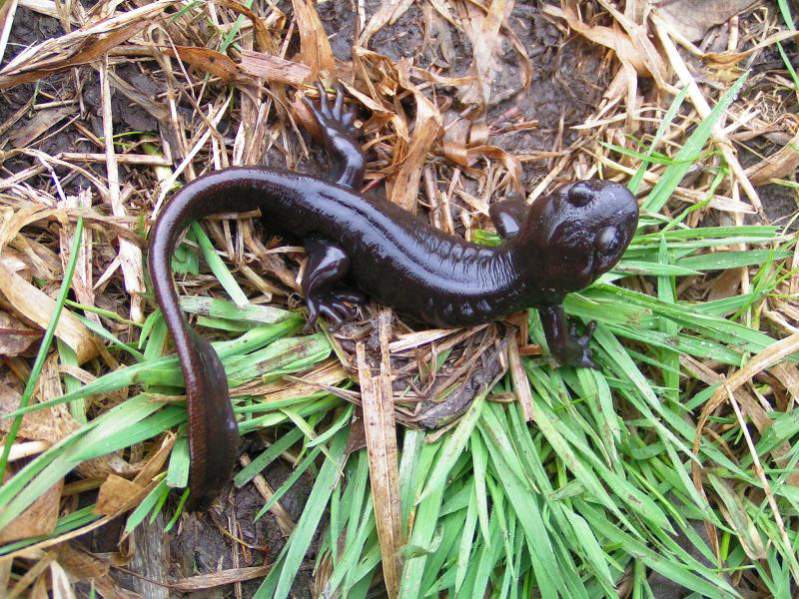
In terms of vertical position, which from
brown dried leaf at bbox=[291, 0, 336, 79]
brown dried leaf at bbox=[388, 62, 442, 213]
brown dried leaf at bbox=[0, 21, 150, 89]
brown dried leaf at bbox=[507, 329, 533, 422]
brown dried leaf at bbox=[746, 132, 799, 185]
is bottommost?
brown dried leaf at bbox=[507, 329, 533, 422]

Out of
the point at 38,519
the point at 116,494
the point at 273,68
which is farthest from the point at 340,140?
the point at 38,519

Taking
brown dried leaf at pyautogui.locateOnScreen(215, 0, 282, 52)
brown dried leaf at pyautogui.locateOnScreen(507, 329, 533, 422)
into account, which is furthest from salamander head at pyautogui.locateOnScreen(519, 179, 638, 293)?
brown dried leaf at pyautogui.locateOnScreen(215, 0, 282, 52)

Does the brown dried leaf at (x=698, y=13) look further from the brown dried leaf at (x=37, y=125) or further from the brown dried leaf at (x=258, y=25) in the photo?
the brown dried leaf at (x=37, y=125)

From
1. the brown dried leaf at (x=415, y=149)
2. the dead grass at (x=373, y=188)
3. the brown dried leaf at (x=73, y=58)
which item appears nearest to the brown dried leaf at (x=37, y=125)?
the dead grass at (x=373, y=188)

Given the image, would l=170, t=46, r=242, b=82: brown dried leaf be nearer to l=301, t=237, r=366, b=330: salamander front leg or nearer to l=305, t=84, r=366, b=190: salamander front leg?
l=305, t=84, r=366, b=190: salamander front leg

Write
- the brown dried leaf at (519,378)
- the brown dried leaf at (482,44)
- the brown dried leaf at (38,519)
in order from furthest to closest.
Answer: the brown dried leaf at (482,44) < the brown dried leaf at (519,378) < the brown dried leaf at (38,519)

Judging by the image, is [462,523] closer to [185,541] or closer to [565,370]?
[565,370]
